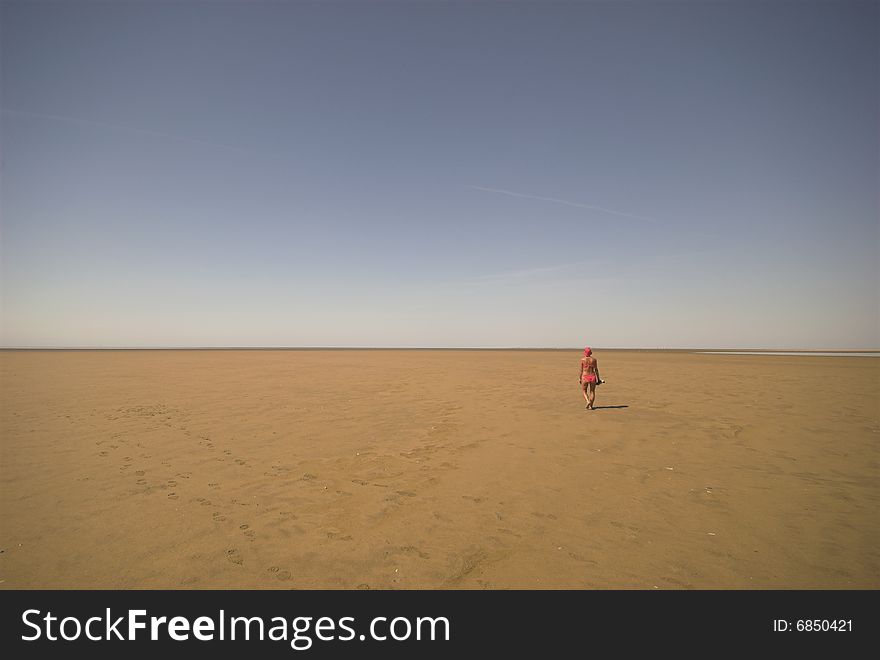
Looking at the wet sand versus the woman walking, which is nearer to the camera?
the wet sand

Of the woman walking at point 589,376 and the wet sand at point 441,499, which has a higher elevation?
the woman walking at point 589,376

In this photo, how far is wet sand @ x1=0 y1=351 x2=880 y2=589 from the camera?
4.18 meters

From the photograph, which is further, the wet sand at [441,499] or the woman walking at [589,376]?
the woman walking at [589,376]

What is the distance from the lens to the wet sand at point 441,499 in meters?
4.18

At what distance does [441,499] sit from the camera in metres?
6.13

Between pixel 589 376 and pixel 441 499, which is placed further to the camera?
pixel 589 376

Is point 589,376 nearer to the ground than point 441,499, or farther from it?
farther from it

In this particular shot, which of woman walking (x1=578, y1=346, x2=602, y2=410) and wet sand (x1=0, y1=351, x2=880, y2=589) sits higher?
woman walking (x1=578, y1=346, x2=602, y2=410)

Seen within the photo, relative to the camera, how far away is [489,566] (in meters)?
4.22
